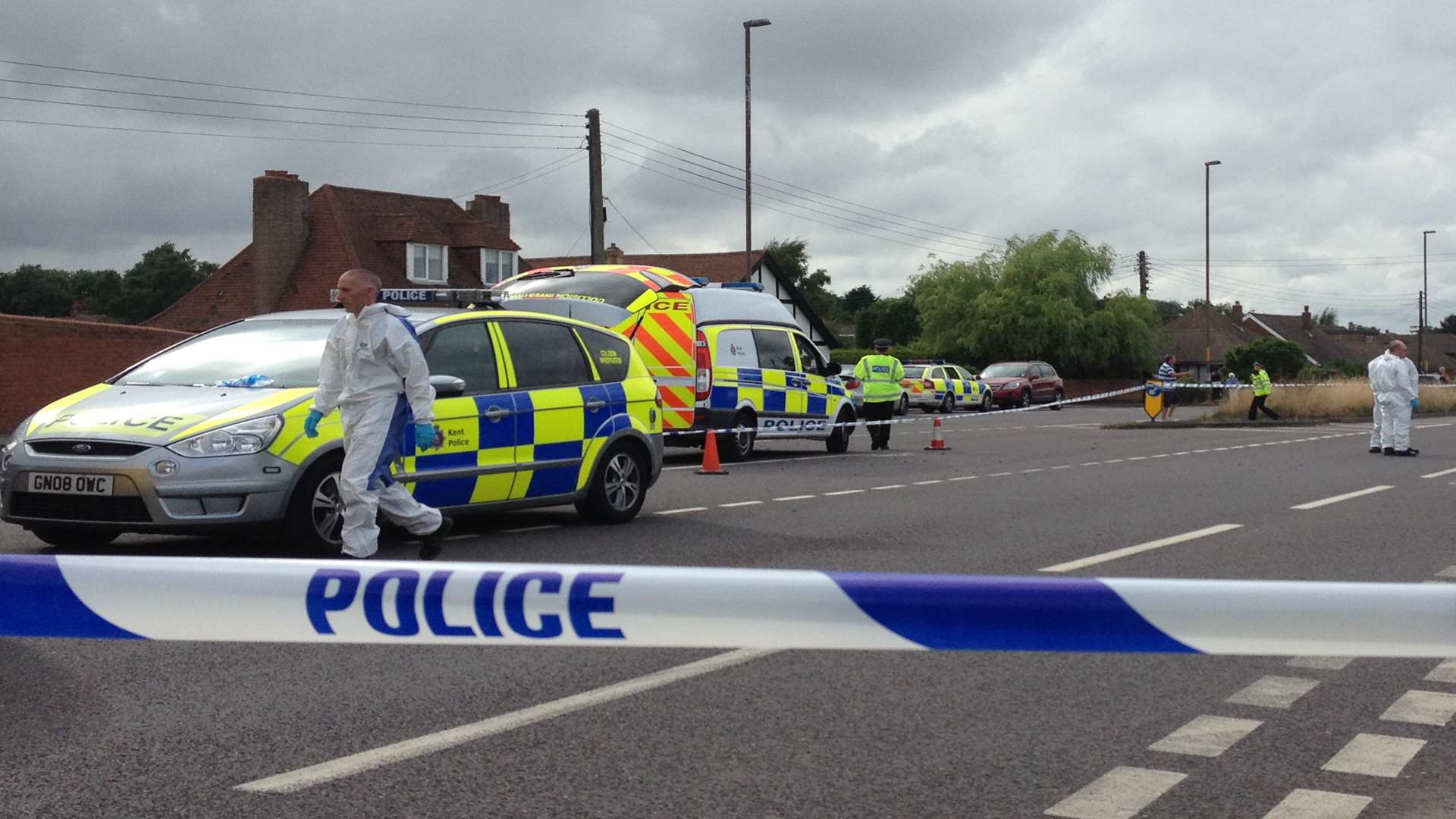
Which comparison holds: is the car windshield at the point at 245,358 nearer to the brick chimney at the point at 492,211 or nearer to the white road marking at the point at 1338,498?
the white road marking at the point at 1338,498

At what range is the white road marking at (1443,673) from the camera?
600cm

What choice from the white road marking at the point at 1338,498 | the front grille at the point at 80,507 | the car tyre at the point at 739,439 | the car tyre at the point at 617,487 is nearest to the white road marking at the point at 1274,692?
the front grille at the point at 80,507

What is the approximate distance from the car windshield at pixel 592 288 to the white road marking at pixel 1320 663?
12.2m

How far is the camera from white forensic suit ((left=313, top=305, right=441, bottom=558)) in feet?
27.6

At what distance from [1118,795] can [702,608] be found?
182 cm

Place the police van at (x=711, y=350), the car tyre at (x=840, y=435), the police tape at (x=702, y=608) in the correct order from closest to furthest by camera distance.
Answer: the police tape at (x=702, y=608) → the police van at (x=711, y=350) → the car tyre at (x=840, y=435)

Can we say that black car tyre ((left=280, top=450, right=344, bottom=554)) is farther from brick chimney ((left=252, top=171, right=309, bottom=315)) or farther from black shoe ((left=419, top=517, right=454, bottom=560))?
brick chimney ((left=252, top=171, right=309, bottom=315))

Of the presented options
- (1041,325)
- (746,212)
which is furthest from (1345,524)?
(1041,325)

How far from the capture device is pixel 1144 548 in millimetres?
9945

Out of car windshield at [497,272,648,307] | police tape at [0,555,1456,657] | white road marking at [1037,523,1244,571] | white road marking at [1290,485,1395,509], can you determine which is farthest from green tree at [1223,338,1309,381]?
police tape at [0,555,1456,657]

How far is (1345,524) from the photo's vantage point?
11.7 meters

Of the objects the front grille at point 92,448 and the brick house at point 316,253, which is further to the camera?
the brick house at point 316,253

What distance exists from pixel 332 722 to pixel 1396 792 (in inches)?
129

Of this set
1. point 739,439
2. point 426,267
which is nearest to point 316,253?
point 426,267
